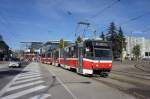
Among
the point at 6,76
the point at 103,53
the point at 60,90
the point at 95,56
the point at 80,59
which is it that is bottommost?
the point at 60,90

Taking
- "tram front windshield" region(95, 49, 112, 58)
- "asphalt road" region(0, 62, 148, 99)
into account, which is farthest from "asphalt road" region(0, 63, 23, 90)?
"tram front windshield" region(95, 49, 112, 58)

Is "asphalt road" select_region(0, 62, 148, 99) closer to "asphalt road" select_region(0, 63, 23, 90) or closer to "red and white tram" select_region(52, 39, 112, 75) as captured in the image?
"asphalt road" select_region(0, 63, 23, 90)

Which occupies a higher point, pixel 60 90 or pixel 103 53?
pixel 103 53

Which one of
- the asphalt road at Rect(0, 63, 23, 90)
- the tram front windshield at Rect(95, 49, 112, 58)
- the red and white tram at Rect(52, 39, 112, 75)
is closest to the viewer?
the asphalt road at Rect(0, 63, 23, 90)

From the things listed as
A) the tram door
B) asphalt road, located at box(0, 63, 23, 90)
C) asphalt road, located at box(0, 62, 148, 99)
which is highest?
the tram door

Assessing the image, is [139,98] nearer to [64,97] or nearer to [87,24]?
[64,97]

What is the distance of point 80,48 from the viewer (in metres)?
28.7

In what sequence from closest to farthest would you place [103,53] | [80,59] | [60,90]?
[60,90] → [103,53] → [80,59]

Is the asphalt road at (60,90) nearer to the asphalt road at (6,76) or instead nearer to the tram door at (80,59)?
the asphalt road at (6,76)

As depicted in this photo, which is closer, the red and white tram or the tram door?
the red and white tram

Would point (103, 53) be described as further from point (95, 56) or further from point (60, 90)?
point (60, 90)

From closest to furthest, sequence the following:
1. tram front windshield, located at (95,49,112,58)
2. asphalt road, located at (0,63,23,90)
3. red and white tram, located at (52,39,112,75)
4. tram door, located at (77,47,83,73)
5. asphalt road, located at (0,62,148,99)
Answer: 1. asphalt road, located at (0,62,148,99)
2. asphalt road, located at (0,63,23,90)
3. red and white tram, located at (52,39,112,75)
4. tram front windshield, located at (95,49,112,58)
5. tram door, located at (77,47,83,73)

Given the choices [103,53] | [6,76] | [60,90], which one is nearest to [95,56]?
[103,53]

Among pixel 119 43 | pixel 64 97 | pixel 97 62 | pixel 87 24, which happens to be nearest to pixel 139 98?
pixel 64 97
